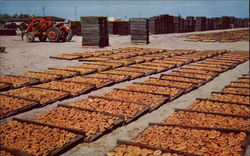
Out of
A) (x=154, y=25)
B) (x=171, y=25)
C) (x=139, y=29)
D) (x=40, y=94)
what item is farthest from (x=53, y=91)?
(x=171, y=25)

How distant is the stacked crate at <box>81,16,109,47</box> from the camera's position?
18562 mm

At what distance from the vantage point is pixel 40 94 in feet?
23.2

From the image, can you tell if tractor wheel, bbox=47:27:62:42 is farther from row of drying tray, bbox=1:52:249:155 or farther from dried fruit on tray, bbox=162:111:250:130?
dried fruit on tray, bbox=162:111:250:130

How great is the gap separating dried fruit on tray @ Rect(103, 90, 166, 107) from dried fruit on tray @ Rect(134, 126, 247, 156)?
5.14 feet

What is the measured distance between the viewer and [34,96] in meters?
6.92

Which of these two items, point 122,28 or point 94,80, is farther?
point 122,28

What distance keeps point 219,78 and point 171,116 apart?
4.57 metres

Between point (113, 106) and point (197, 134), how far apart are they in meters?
2.16

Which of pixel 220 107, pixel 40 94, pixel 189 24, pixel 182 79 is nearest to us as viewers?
pixel 220 107

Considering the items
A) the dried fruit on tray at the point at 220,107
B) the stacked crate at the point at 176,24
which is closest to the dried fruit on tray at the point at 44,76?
the dried fruit on tray at the point at 220,107

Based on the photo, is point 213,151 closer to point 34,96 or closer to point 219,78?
point 34,96

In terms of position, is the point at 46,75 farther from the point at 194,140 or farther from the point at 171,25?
the point at 171,25

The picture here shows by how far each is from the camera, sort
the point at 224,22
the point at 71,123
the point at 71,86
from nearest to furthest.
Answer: the point at 71,123, the point at 71,86, the point at 224,22

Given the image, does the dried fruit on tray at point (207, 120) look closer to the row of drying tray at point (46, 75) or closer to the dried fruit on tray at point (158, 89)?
the dried fruit on tray at point (158, 89)
